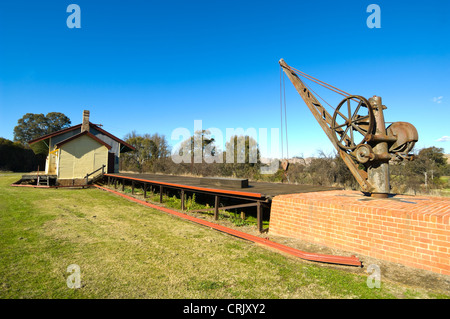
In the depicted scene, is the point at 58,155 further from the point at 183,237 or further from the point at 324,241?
the point at 324,241

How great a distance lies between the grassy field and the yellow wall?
467 inches

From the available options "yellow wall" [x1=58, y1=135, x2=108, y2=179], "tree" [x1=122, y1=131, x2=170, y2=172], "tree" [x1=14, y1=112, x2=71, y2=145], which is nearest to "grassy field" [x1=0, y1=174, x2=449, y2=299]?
"yellow wall" [x1=58, y1=135, x2=108, y2=179]

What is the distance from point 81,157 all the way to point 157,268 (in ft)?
55.3

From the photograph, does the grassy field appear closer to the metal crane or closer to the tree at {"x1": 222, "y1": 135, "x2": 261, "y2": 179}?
the metal crane

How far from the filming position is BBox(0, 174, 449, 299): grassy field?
2936 millimetres

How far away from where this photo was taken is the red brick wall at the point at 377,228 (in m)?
3.40

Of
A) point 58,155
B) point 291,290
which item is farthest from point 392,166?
point 58,155

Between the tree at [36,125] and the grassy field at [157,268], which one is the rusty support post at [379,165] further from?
the tree at [36,125]

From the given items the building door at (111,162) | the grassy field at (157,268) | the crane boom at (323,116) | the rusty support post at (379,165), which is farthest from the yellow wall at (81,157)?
the rusty support post at (379,165)

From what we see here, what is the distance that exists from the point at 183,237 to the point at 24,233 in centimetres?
378

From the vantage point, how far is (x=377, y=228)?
3973mm

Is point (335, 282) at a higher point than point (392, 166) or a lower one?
lower

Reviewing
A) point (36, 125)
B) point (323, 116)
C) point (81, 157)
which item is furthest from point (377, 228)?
point (36, 125)

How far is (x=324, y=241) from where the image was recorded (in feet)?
15.1
